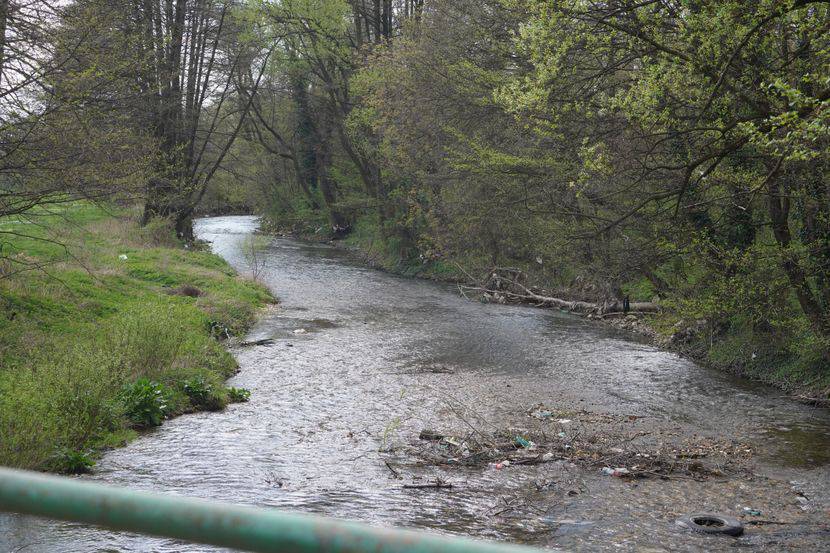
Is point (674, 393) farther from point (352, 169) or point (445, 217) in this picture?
point (352, 169)

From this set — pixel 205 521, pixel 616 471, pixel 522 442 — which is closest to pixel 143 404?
pixel 522 442

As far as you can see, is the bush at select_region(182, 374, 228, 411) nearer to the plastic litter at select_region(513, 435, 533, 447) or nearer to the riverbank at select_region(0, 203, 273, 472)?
the riverbank at select_region(0, 203, 273, 472)

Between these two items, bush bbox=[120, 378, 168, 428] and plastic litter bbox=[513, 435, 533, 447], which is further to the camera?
bush bbox=[120, 378, 168, 428]

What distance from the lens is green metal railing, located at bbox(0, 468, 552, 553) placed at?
1.05 m

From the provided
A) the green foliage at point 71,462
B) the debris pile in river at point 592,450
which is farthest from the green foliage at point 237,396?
the green foliage at point 71,462

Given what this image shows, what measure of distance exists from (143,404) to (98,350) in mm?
1001

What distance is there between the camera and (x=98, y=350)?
412 inches

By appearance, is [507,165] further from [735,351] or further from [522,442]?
[522,442]

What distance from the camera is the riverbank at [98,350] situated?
819cm

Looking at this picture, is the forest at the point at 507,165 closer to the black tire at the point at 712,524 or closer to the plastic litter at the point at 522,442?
the black tire at the point at 712,524

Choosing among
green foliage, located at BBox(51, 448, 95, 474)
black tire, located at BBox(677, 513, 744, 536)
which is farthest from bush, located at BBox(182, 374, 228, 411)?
black tire, located at BBox(677, 513, 744, 536)

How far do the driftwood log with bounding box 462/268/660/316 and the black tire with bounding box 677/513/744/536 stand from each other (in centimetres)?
1354

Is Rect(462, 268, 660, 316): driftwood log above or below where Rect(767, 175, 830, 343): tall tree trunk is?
below

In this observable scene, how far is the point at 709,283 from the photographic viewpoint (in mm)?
14250
